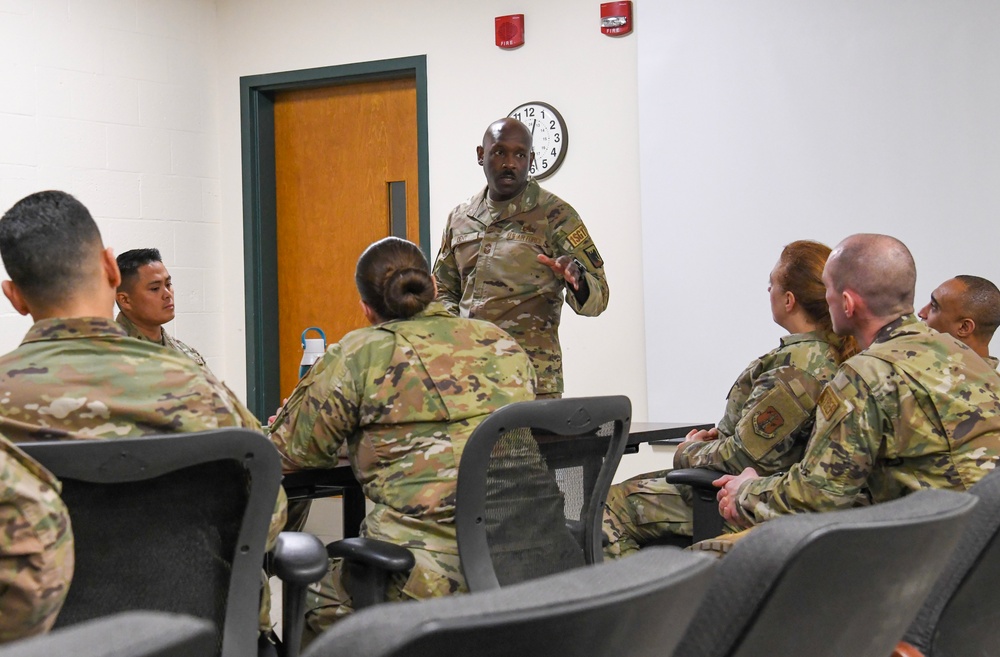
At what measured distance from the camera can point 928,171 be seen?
4.29m

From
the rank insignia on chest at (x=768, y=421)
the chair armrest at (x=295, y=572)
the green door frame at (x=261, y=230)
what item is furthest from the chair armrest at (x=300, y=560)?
the green door frame at (x=261, y=230)

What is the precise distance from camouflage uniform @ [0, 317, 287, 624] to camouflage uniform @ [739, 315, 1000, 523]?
45.0 inches

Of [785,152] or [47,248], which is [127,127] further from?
[47,248]

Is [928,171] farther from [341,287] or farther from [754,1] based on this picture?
[341,287]

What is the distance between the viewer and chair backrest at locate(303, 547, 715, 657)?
0.66 m

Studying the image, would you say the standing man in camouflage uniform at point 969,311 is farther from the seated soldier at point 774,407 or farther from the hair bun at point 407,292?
the hair bun at point 407,292

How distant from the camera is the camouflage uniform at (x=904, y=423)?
2061mm

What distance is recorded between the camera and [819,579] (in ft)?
3.15

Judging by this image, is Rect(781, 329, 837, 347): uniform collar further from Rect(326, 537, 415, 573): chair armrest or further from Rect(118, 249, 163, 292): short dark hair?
Rect(118, 249, 163, 292): short dark hair

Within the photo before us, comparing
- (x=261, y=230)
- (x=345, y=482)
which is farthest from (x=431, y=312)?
(x=261, y=230)

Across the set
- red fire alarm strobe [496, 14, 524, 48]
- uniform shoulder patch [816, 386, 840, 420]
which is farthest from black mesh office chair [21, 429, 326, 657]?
red fire alarm strobe [496, 14, 524, 48]

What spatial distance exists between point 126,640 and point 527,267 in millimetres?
3246

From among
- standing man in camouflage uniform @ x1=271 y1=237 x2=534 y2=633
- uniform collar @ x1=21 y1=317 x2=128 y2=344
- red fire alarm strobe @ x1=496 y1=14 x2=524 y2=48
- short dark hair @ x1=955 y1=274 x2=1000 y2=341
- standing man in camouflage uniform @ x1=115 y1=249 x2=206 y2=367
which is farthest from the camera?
red fire alarm strobe @ x1=496 y1=14 x2=524 y2=48

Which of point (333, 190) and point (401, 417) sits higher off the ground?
point (333, 190)
